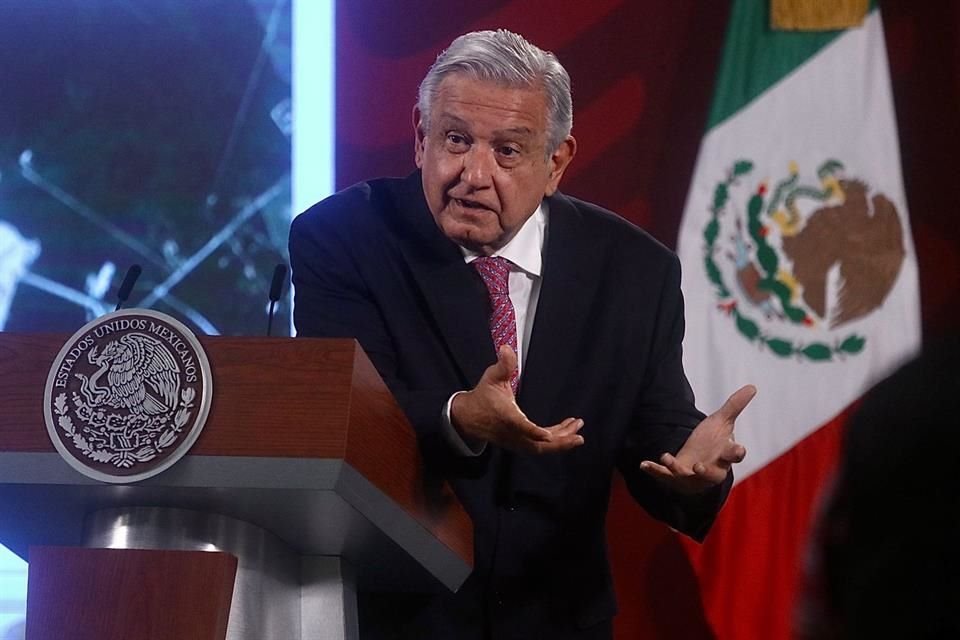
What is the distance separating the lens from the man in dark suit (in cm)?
200

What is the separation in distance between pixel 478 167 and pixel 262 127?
173 cm

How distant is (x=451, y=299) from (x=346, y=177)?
1.70 m

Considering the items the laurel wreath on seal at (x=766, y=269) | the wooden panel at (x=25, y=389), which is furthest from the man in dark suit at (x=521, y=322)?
the laurel wreath on seal at (x=766, y=269)

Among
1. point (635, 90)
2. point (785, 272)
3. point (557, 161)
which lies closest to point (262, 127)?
point (635, 90)

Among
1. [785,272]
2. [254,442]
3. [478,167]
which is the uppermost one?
[785,272]

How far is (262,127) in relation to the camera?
382cm

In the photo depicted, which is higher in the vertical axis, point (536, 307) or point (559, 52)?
point (559, 52)

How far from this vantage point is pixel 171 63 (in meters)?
3.83

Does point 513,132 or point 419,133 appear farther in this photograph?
point 419,133

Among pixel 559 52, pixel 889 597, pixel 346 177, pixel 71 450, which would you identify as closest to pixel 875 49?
pixel 559 52

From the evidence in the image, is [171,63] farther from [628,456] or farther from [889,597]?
[889,597]

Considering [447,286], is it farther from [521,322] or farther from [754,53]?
[754,53]

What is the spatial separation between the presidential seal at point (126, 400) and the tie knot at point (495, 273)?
0.85 m

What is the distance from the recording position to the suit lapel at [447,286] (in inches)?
80.5
